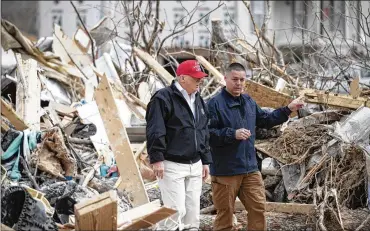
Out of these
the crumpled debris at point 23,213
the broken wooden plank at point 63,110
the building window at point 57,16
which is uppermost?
the building window at point 57,16

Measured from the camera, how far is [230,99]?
6.37 meters

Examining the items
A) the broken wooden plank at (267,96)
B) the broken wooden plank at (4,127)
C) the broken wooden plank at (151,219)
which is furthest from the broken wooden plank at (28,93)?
the broken wooden plank at (151,219)

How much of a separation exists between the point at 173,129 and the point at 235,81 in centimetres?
80

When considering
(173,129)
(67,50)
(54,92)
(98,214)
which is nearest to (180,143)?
(173,129)

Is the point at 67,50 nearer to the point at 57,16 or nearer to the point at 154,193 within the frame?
the point at 154,193

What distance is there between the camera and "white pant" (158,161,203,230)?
19.3 feet

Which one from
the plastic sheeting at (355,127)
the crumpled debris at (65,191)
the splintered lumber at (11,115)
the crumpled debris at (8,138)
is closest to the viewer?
the splintered lumber at (11,115)

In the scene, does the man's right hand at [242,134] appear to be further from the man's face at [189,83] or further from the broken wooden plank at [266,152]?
the broken wooden plank at [266,152]

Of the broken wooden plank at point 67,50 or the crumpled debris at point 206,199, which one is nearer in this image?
the crumpled debris at point 206,199

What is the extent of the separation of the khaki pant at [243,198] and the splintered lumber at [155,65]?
4065 millimetres

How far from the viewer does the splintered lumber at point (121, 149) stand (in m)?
7.11

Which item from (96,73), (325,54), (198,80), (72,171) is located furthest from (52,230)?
(96,73)

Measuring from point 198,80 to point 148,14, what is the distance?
606cm

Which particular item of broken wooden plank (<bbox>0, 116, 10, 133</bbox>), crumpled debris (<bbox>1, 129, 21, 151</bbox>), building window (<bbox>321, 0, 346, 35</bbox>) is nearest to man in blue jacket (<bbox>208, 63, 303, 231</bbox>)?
crumpled debris (<bbox>1, 129, 21, 151</bbox>)
